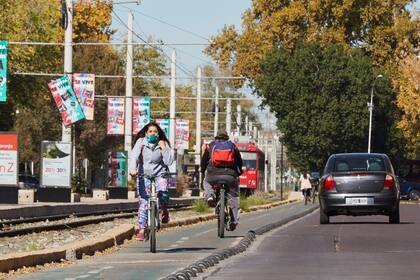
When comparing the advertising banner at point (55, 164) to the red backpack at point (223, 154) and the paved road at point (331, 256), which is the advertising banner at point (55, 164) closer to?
the paved road at point (331, 256)

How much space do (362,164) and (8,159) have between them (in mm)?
17463

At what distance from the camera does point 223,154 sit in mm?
22875

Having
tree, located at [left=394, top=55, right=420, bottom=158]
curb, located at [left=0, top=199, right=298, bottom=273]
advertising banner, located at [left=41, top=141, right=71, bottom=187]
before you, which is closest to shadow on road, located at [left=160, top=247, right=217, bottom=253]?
curb, located at [left=0, top=199, right=298, bottom=273]

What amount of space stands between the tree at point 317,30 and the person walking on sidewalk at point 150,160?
6504 cm

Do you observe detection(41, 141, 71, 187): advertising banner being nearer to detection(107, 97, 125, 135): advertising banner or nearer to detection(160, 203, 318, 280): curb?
detection(107, 97, 125, 135): advertising banner

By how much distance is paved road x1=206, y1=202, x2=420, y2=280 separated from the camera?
15219 mm

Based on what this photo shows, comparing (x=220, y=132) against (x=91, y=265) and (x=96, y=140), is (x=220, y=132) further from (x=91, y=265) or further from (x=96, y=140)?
(x=96, y=140)

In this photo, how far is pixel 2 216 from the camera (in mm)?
38656

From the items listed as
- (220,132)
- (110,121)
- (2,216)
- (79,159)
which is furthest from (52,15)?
(220,132)

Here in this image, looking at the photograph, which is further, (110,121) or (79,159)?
(79,159)

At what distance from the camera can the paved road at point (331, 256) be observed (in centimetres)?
1522

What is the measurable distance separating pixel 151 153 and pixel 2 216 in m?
20.2

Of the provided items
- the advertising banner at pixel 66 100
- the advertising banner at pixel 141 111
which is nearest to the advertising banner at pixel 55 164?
the advertising banner at pixel 66 100

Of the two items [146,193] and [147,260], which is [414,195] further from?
[147,260]
